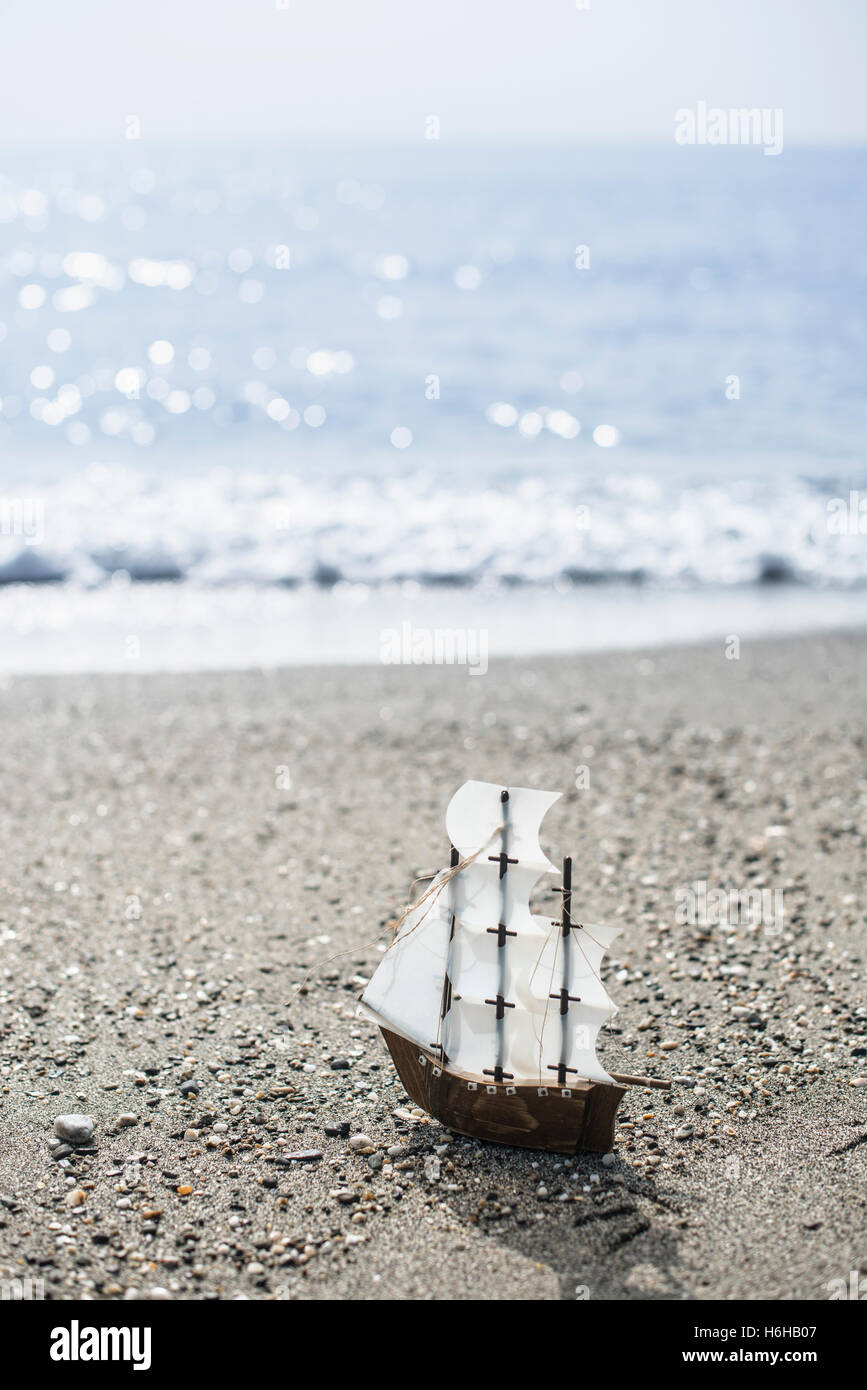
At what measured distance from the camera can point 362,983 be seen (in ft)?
20.6

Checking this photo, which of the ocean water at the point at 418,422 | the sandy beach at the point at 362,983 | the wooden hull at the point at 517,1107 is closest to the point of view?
the sandy beach at the point at 362,983

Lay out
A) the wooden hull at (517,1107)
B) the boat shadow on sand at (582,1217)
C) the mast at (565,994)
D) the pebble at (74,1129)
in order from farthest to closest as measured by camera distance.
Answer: the pebble at (74,1129)
the wooden hull at (517,1107)
the mast at (565,994)
the boat shadow on sand at (582,1217)

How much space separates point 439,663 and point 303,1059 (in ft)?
21.6

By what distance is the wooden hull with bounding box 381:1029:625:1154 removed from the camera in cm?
466

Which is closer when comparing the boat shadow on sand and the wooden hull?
the boat shadow on sand

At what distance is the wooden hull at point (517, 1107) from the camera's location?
466 cm

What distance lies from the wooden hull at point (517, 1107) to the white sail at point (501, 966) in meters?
0.05

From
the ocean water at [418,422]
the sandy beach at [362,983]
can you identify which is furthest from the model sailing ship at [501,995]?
the ocean water at [418,422]

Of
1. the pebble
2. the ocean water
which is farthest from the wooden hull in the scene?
the ocean water

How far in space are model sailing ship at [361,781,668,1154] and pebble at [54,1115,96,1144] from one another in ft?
4.10

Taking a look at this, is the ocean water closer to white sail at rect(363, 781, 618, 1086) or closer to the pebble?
the pebble

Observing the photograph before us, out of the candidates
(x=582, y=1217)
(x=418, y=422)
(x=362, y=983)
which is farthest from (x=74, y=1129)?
(x=418, y=422)

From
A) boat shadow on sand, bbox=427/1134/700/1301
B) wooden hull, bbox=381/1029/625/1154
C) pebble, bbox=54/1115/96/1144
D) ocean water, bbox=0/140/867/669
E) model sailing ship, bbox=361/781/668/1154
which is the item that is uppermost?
ocean water, bbox=0/140/867/669

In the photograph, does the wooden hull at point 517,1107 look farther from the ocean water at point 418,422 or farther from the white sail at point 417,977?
the ocean water at point 418,422
